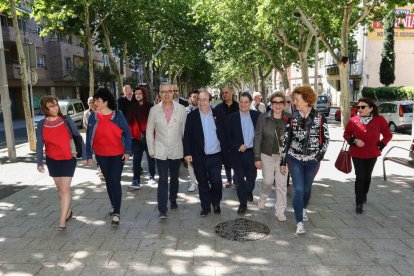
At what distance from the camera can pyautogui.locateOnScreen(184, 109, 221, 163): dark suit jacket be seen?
5250 millimetres

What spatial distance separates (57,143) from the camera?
484cm

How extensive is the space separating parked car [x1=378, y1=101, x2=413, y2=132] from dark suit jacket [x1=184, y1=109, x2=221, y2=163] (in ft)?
41.8

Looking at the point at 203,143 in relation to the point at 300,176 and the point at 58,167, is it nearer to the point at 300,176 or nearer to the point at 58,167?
the point at 300,176

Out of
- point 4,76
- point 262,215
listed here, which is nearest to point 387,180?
point 262,215

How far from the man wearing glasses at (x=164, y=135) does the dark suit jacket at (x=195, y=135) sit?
120 mm

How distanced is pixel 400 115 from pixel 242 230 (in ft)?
42.4

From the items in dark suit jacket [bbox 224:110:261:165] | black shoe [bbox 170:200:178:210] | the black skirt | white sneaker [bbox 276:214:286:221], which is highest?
dark suit jacket [bbox 224:110:261:165]

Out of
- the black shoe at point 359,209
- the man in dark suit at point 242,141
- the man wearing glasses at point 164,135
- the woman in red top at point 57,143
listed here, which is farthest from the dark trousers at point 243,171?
the woman in red top at point 57,143

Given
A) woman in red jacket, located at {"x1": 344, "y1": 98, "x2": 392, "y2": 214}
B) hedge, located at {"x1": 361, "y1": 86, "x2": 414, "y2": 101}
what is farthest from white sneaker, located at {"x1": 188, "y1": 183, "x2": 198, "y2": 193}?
hedge, located at {"x1": 361, "y1": 86, "x2": 414, "y2": 101}

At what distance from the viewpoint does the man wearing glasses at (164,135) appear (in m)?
5.25

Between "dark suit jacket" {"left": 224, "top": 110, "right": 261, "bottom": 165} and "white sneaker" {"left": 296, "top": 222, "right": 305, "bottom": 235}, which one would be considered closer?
"white sneaker" {"left": 296, "top": 222, "right": 305, "bottom": 235}

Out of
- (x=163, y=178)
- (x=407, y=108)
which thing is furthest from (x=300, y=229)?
(x=407, y=108)

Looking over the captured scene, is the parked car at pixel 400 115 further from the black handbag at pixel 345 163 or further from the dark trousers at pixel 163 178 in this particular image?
the dark trousers at pixel 163 178

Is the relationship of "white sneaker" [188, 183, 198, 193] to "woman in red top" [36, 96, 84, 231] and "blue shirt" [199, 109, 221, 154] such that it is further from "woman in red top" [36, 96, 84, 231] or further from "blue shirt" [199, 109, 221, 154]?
"woman in red top" [36, 96, 84, 231]
